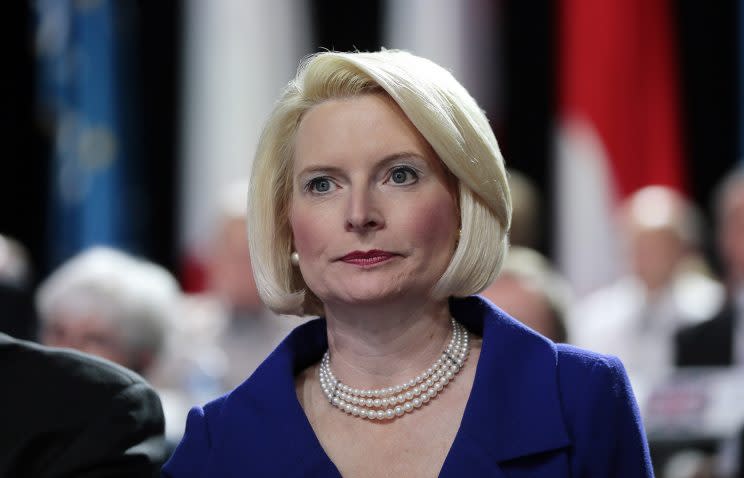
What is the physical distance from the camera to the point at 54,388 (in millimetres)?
2146

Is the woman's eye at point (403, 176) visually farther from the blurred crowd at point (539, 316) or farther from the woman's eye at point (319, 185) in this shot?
the blurred crowd at point (539, 316)

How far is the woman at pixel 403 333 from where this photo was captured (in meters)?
1.92

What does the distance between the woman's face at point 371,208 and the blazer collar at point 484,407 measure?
159 millimetres

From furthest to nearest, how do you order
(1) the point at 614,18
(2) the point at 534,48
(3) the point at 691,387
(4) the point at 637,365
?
(2) the point at 534,48 < (1) the point at 614,18 < (4) the point at 637,365 < (3) the point at 691,387

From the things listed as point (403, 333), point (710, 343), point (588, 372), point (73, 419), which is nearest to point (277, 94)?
point (710, 343)

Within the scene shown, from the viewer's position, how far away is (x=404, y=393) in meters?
2.01

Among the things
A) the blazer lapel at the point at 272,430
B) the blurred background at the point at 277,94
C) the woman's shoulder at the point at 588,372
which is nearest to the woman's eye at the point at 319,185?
the blazer lapel at the point at 272,430

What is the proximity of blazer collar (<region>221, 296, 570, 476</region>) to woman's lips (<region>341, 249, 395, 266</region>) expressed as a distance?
0.24m

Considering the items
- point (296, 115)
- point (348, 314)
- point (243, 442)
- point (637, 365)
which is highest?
point (296, 115)

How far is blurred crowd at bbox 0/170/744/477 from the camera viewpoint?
3.73m

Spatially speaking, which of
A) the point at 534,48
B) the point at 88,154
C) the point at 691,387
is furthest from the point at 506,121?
the point at 691,387

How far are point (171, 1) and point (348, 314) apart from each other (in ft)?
21.9

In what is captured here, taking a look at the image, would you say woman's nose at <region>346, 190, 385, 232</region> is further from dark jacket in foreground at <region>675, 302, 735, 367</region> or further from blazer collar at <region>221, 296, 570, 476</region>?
dark jacket in foreground at <region>675, 302, 735, 367</region>

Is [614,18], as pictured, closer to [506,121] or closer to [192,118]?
[506,121]
